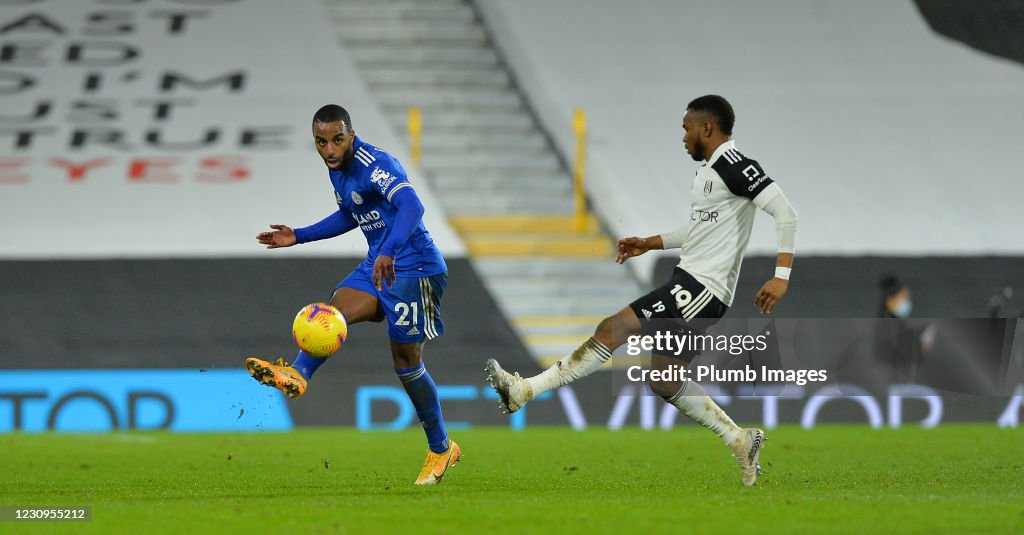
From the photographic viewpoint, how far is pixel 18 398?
1384 cm

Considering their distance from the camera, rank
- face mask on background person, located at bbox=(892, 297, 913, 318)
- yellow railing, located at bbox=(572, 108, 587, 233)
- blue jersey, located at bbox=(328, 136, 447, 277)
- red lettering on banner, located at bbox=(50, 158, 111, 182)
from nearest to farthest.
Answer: blue jersey, located at bbox=(328, 136, 447, 277) < face mask on background person, located at bbox=(892, 297, 913, 318) < yellow railing, located at bbox=(572, 108, 587, 233) < red lettering on banner, located at bbox=(50, 158, 111, 182)

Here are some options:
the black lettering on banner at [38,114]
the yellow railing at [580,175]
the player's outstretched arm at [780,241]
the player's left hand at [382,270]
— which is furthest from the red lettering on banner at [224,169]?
the player's outstretched arm at [780,241]

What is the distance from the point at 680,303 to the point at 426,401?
57.7 inches

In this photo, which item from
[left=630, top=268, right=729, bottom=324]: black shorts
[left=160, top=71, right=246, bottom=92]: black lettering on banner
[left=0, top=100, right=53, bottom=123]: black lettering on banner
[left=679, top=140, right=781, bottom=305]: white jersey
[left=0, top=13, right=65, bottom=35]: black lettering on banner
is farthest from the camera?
[left=0, top=13, right=65, bottom=35]: black lettering on banner

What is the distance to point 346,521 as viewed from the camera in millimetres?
5570

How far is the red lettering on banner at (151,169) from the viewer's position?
1691 centimetres

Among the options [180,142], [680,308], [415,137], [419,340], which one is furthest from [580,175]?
[680,308]

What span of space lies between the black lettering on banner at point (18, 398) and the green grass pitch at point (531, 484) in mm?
1408

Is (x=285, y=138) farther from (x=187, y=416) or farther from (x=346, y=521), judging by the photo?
(x=346, y=521)

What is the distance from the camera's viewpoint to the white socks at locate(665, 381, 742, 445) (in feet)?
23.2

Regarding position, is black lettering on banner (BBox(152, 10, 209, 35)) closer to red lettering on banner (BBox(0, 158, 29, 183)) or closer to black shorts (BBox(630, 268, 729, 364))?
red lettering on banner (BBox(0, 158, 29, 183))

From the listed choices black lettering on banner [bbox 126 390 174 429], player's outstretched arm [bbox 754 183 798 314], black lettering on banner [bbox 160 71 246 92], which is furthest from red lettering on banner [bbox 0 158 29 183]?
player's outstretched arm [bbox 754 183 798 314]

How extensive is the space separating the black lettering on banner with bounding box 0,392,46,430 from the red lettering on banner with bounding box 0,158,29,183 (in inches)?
151

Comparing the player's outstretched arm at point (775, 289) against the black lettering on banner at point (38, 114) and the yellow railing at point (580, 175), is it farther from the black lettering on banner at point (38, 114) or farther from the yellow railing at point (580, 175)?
the black lettering on banner at point (38, 114)
